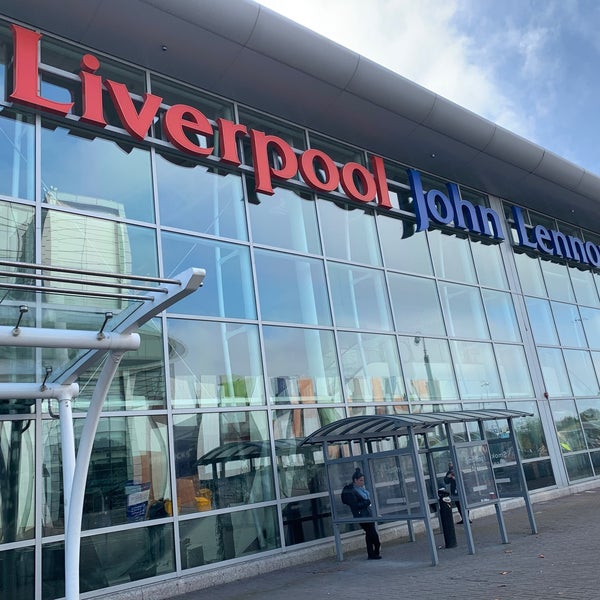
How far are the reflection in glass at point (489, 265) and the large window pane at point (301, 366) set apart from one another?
6650 millimetres

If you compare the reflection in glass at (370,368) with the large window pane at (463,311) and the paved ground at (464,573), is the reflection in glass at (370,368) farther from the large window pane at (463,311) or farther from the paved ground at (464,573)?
the paved ground at (464,573)

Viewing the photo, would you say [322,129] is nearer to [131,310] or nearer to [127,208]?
[127,208]

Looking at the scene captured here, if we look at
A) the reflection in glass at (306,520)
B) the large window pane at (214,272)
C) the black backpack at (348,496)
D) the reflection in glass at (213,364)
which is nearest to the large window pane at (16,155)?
the large window pane at (214,272)

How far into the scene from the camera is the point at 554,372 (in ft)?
59.9

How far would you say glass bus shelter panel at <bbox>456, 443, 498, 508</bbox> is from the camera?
1012 centimetres

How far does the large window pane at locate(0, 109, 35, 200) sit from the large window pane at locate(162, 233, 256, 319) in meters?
2.45

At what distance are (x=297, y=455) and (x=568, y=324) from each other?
40.9 ft

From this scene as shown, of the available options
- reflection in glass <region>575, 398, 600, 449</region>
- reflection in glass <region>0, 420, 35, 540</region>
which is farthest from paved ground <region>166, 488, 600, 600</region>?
reflection in glass <region>575, 398, 600, 449</region>

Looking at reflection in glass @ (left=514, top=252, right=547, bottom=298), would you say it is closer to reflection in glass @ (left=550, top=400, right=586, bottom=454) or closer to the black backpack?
reflection in glass @ (left=550, top=400, right=586, bottom=454)

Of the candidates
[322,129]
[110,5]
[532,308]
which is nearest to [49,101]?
[110,5]

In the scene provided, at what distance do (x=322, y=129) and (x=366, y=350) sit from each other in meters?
5.44

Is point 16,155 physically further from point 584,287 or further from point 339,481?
point 584,287

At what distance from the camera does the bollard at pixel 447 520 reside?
10195 millimetres

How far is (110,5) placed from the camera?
10461 millimetres
